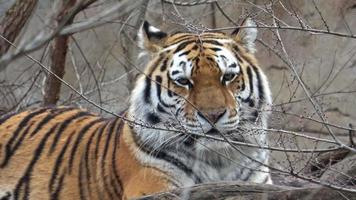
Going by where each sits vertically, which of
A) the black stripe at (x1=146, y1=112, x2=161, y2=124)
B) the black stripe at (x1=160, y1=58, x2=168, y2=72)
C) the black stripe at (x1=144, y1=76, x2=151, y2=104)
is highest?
the black stripe at (x1=160, y1=58, x2=168, y2=72)

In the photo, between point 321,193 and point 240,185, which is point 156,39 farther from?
point 321,193

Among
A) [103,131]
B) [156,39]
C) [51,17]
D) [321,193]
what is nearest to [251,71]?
[156,39]

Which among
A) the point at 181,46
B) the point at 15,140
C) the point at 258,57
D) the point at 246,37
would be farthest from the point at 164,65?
the point at 258,57

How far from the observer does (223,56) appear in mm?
4398

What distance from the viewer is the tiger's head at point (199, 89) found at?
13.5 ft

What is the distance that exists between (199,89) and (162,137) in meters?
0.29

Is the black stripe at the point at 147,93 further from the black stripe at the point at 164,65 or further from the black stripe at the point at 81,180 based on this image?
the black stripe at the point at 81,180

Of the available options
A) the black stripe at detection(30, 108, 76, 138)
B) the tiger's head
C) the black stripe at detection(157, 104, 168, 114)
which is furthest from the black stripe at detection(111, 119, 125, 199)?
the black stripe at detection(30, 108, 76, 138)

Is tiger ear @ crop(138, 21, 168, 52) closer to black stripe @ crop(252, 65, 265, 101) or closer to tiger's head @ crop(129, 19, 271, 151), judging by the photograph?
tiger's head @ crop(129, 19, 271, 151)

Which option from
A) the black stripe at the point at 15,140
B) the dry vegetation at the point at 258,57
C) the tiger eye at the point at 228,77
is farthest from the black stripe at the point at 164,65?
the black stripe at the point at 15,140

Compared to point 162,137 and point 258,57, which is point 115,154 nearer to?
point 162,137

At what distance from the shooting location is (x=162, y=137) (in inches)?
170

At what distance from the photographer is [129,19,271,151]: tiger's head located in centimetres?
411

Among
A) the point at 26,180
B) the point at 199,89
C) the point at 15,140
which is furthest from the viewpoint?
the point at 15,140
